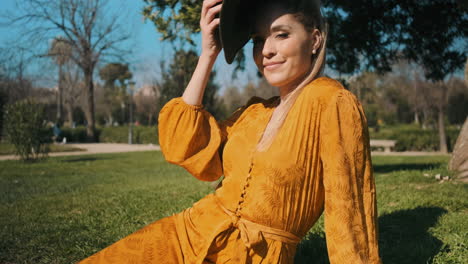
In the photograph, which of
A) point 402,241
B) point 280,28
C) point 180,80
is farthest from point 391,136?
point 280,28

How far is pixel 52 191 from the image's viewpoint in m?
7.09

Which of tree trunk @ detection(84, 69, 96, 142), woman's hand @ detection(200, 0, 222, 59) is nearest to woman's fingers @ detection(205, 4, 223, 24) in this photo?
woman's hand @ detection(200, 0, 222, 59)

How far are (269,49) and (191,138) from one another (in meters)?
0.47

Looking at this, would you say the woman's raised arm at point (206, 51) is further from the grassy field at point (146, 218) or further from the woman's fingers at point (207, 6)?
the grassy field at point (146, 218)

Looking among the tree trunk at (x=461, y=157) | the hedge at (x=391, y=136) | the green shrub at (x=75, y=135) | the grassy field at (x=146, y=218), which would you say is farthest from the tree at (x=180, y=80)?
the tree trunk at (x=461, y=157)

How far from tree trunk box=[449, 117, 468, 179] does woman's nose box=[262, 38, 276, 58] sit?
5.27 meters

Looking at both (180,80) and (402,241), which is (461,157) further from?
(180,80)

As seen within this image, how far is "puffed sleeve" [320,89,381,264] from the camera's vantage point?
1257 mm

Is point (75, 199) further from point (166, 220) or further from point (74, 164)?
point (74, 164)

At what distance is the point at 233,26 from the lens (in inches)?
60.1

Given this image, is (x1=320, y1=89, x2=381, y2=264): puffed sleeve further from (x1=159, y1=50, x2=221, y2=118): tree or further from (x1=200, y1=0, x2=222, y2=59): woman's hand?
(x1=159, y1=50, x2=221, y2=118): tree

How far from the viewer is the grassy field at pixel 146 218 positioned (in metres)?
2.91

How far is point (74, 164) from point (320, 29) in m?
12.6

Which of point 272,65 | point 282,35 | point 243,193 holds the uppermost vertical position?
point 282,35
